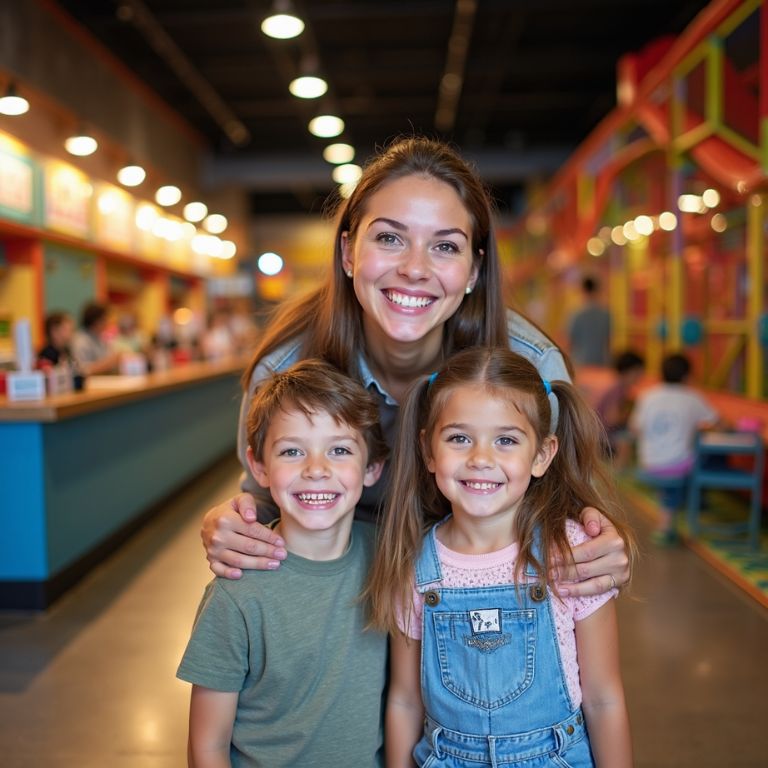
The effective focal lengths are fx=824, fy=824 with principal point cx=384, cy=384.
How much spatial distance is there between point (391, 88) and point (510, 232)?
7814mm

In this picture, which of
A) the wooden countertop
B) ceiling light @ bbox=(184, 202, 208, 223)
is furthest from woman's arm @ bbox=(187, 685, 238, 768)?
ceiling light @ bbox=(184, 202, 208, 223)

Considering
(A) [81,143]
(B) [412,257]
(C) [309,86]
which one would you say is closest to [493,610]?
(B) [412,257]

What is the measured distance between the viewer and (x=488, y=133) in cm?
1551

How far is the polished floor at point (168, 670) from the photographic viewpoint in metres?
2.67

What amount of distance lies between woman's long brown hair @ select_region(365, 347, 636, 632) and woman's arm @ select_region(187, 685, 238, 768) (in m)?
0.35

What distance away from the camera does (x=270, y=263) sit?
65.8 ft

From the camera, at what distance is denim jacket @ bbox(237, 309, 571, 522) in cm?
207

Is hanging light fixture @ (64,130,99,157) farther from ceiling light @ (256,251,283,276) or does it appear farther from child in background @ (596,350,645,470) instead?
ceiling light @ (256,251,283,276)

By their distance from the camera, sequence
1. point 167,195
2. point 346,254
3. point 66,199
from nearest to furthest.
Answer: point 346,254 < point 66,199 < point 167,195

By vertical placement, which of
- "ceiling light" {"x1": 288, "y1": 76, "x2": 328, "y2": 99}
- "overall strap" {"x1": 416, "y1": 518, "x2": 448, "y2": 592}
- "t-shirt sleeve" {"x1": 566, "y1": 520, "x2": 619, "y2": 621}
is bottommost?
"t-shirt sleeve" {"x1": 566, "y1": 520, "x2": 619, "y2": 621}

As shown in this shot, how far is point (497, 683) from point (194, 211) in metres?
11.2

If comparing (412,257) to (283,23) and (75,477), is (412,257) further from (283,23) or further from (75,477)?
(283,23)

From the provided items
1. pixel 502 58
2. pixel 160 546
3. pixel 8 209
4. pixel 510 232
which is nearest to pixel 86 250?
pixel 8 209

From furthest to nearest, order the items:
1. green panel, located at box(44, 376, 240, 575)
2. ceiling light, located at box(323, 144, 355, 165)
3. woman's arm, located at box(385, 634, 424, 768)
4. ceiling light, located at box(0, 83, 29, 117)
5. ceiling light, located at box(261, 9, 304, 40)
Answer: ceiling light, located at box(323, 144, 355, 165) → ceiling light, located at box(261, 9, 304, 40) → ceiling light, located at box(0, 83, 29, 117) → green panel, located at box(44, 376, 240, 575) → woman's arm, located at box(385, 634, 424, 768)
